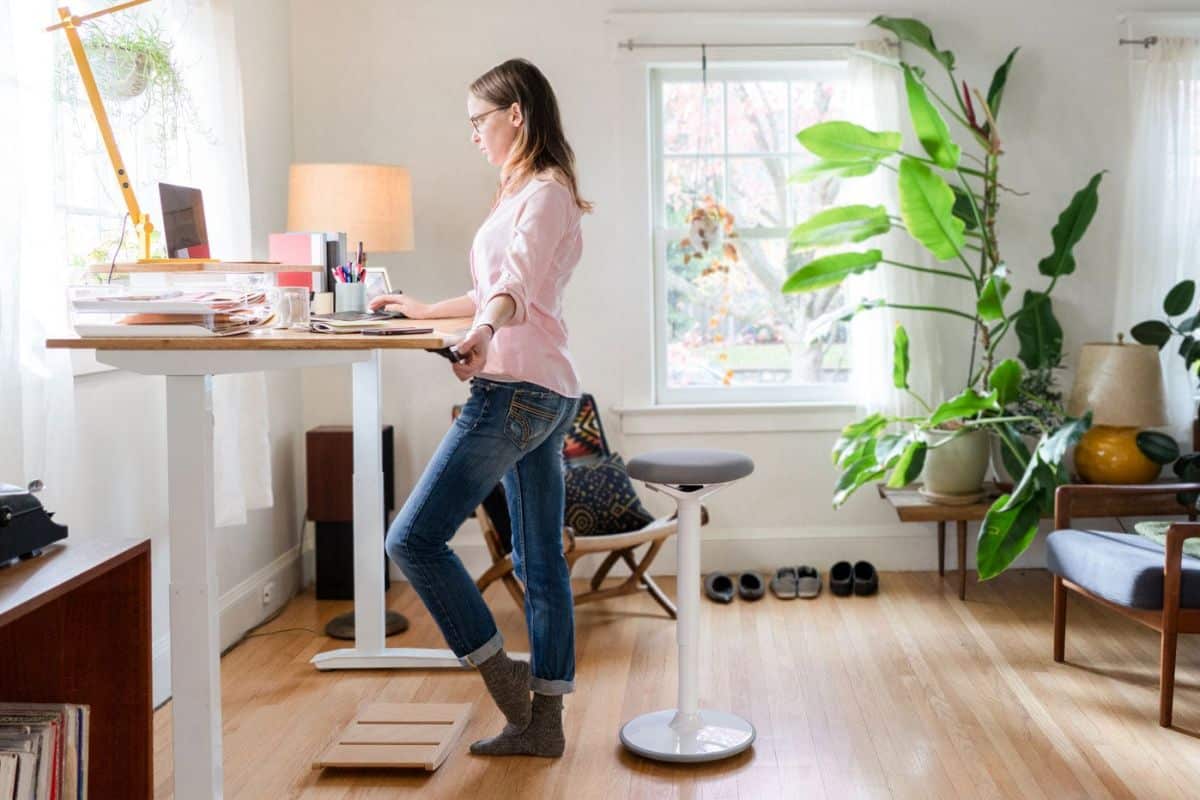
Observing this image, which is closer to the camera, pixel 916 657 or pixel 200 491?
pixel 200 491

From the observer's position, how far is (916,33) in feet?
15.3

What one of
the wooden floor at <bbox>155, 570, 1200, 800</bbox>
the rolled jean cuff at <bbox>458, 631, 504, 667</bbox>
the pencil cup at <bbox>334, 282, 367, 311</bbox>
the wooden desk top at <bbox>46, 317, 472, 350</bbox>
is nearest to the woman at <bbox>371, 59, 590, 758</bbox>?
the rolled jean cuff at <bbox>458, 631, 504, 667</bbox>

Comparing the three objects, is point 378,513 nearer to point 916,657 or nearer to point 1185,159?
point 916,657

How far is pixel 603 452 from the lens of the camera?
4.69m

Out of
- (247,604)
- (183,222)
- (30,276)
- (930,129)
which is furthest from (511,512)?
(930,129)

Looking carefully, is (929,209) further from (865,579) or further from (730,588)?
(730,588)

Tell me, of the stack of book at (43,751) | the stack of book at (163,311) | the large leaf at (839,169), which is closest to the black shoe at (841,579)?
the large leaf at (839,169)

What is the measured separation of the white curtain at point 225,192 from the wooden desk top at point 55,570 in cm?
131

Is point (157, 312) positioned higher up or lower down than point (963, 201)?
lower down

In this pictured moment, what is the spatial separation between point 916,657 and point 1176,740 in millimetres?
861

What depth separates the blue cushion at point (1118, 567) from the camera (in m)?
3.29

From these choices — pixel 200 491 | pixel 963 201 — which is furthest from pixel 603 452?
pixel 200 491

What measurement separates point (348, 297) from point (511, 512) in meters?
0.63

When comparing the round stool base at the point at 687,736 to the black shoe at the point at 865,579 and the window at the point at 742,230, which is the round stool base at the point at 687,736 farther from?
the window at the point at 742,230
